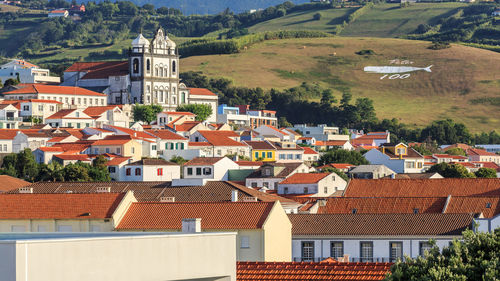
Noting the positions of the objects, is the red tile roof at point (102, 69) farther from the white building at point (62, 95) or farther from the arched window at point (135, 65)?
the white building at point (62, 95)

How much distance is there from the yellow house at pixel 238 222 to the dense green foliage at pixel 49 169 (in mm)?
52893

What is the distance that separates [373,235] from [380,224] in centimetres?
156

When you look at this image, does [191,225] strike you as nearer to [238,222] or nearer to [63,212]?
[238,222]

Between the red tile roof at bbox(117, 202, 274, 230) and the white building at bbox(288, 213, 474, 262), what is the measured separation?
19.1ft

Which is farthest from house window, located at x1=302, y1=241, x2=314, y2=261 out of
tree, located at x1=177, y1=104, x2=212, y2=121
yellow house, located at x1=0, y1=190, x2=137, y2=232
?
tree, located at x1=177, y1=104, x2=212, y2=121

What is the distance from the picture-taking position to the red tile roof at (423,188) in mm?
79375

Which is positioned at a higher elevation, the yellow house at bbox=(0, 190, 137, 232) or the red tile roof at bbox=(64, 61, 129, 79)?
the yellow house at bbox=(0, 190, 137, 232)

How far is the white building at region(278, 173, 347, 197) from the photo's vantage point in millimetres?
90688

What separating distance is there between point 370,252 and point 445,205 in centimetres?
1405

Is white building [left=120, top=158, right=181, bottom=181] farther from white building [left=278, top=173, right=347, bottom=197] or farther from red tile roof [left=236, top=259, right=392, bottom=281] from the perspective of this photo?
red tile roof [left=236, top=259, right=392, bottom=281]

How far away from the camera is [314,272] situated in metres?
29.0

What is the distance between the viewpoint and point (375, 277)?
2870cm

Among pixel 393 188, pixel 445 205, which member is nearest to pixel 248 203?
pixel 445 205

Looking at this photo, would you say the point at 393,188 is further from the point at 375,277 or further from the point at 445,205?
the point at 375,277
